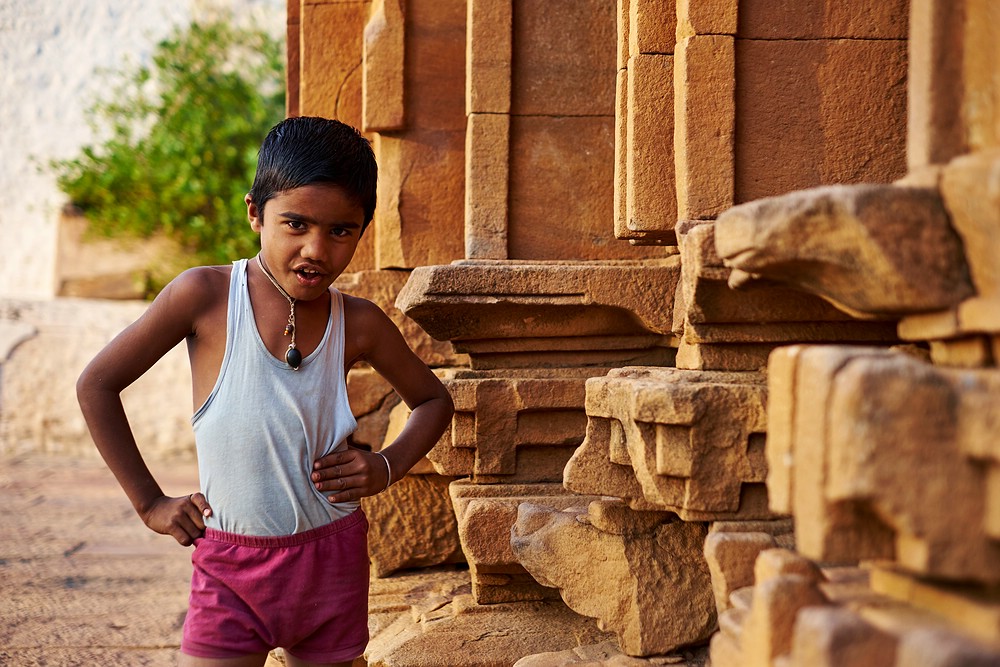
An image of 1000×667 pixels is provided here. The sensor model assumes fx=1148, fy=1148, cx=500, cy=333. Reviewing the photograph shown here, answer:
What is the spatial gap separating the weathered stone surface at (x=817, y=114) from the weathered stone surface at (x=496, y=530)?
108cm

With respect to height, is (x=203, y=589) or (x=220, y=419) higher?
(x=220, y=419)

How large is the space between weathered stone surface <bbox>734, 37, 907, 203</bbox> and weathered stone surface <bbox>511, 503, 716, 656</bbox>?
0.81 meters

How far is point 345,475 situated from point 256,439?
20cm

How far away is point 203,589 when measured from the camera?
2266mm

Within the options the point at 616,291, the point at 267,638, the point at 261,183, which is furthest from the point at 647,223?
the point at 267,638

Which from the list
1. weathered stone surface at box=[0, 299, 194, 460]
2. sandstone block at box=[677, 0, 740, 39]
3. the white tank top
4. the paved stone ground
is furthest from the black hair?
weathered stone surface at box=[0, 299, 194, 460]

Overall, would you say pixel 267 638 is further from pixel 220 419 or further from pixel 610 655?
pixel 610 655

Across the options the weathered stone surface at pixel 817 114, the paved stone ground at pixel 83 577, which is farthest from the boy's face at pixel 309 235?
the paved stone ground at pixel 83 577

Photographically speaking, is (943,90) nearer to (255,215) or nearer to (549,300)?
(255,215)

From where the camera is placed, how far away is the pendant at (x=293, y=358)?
91.0 inches

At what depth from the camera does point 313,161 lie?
2312 mm

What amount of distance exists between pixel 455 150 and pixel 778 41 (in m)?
1.73

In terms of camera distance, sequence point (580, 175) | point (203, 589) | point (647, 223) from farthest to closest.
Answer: point (580, 175) < point (647, 223) < point (203, 589)

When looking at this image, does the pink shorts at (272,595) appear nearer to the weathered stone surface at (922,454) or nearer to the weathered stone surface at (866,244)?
the weathered stone surface at (866,244)
